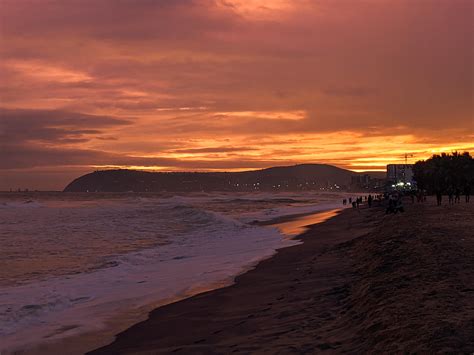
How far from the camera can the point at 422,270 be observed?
37.1ft

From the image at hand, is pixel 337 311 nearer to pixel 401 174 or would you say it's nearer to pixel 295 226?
pixel 295 226

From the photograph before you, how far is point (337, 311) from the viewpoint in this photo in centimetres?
930

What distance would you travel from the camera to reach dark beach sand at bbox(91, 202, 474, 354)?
7.00 meters

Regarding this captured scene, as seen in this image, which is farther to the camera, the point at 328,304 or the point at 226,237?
the point at 226,237

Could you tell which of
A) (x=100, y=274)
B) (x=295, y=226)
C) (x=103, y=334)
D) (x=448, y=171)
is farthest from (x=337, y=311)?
(x=448, y=171)

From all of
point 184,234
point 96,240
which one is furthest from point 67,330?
point 184,234

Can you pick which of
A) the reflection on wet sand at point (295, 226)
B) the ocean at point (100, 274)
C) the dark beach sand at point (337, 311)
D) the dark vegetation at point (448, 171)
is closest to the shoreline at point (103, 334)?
the ocean at point (100, 274)

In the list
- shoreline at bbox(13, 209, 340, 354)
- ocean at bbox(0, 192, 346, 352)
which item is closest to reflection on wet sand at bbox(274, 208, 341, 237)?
ocean at bbox(0, 192, 346, 352)

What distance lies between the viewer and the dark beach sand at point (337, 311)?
700cm

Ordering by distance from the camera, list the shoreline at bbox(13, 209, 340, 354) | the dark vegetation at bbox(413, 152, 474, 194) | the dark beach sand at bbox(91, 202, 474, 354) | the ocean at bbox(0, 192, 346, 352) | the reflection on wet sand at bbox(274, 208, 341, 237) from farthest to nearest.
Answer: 1. the dark vegetation at bbox(413, 152, 474, 194)
2. the reflection on wet sand at bbox(274, 208, 341, 237)
3. the ocean at bbox(0, 192, 346, 352)
4. the shoreline at bbox(13, 209, 340, 354)
5. the dark beach sand at bbox(91, 202, 474, 354)

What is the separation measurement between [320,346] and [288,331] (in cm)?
115

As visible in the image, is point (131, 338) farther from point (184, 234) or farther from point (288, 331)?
point (184, 234)

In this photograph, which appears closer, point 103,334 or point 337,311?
point 337,311

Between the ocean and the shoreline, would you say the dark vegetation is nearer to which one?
the ocean
